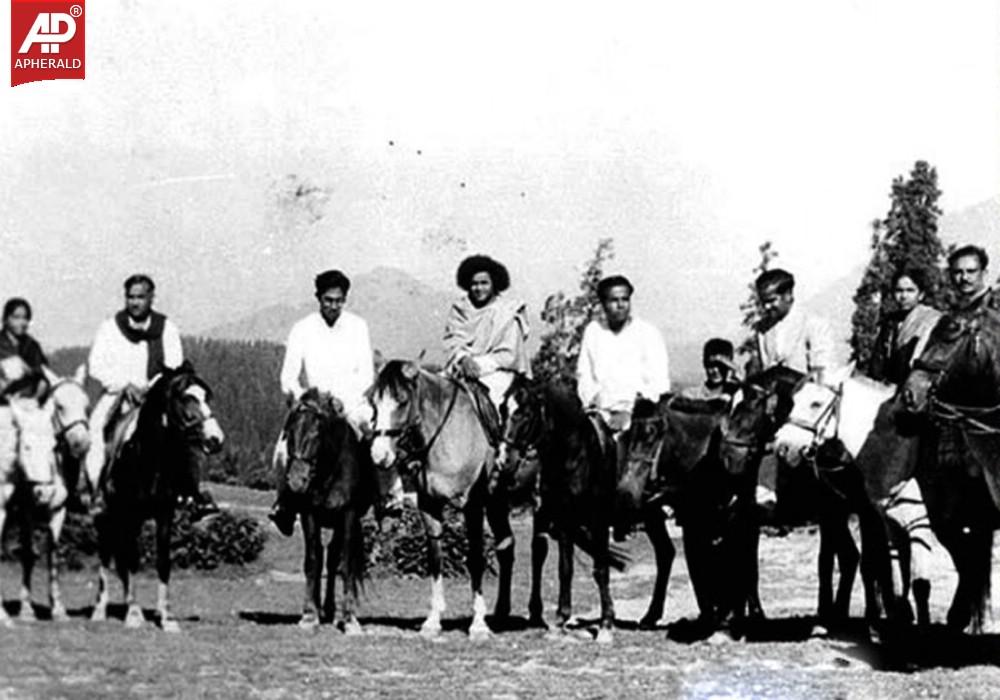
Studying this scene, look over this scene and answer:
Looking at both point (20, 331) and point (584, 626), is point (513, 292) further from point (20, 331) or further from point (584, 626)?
point (20, 331)

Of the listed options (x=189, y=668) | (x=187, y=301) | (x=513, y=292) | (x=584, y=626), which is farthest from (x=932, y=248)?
(x=189, y=668)

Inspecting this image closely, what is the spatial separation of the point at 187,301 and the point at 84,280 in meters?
1.00

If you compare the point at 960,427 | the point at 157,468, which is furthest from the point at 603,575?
the point at 157,468

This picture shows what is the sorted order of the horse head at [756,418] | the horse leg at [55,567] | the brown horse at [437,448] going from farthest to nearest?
the brown horse at [437,448], the horse head at [756,418], the horse leg at [55,567]

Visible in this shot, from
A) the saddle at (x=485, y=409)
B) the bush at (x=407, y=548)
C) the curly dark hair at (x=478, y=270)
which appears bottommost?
the bush at (x=407, y=548)

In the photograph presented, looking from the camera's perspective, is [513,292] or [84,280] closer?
[84,280]

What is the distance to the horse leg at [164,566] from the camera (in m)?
9.16

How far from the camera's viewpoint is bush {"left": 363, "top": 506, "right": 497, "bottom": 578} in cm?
1507

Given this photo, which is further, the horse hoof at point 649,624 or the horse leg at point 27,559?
the horse hoof at point 649,624

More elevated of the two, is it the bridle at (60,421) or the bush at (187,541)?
the bridle at (60,421)

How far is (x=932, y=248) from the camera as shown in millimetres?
21219

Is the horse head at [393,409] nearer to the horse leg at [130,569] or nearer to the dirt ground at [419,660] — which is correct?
the dirt ground at [419,660]

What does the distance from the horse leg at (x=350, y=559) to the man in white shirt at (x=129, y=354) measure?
2092mm

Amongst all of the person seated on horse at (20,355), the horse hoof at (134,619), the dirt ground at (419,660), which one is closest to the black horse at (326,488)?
the dirt ground at (419,660)
